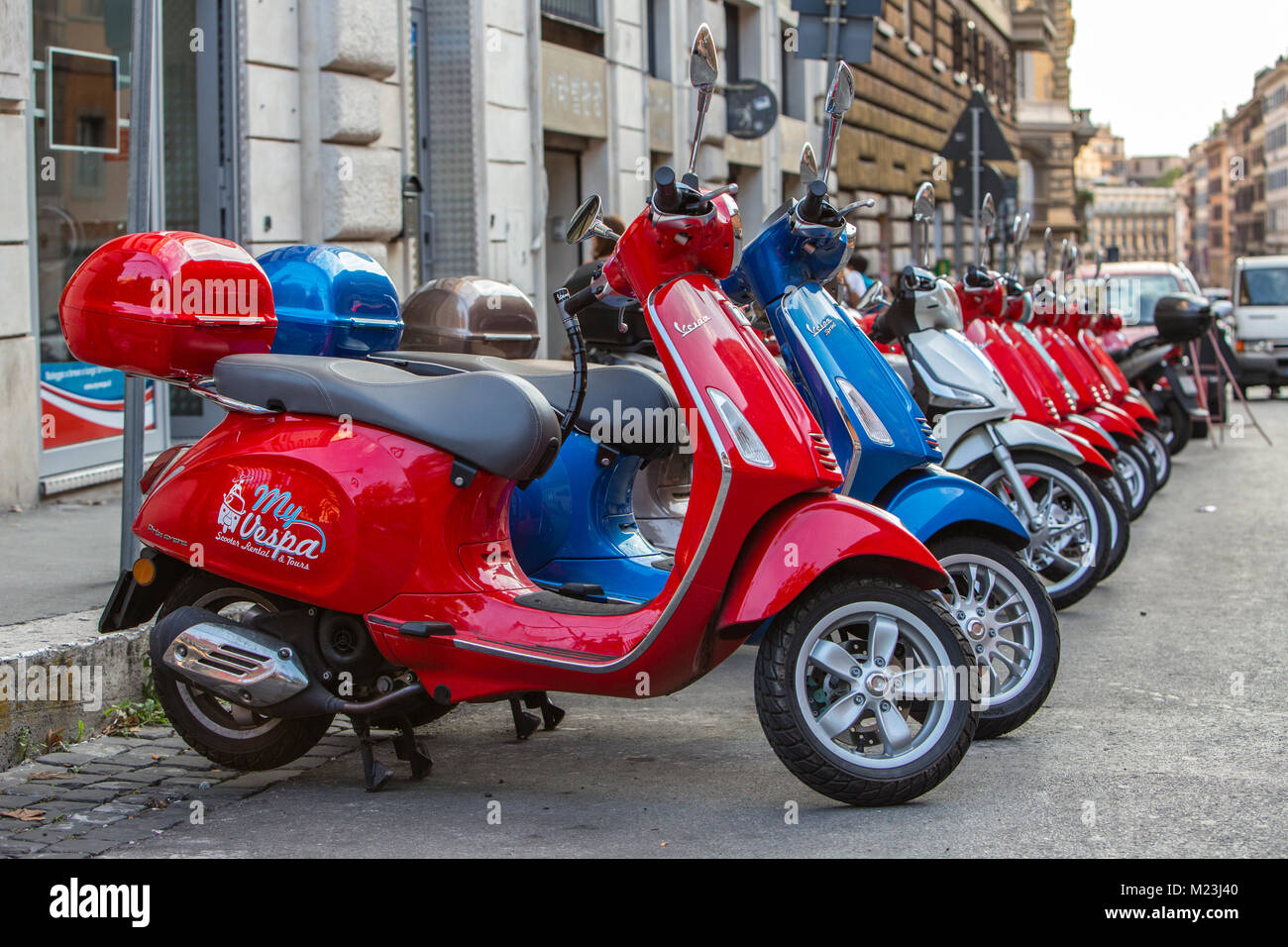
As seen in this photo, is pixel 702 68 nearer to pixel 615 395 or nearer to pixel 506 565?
pixel 615 395

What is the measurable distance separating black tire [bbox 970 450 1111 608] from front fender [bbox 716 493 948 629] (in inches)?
109

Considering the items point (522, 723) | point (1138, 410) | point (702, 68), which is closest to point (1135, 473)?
point (1138, 410)

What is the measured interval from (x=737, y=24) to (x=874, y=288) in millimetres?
12960

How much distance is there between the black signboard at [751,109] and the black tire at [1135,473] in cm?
824

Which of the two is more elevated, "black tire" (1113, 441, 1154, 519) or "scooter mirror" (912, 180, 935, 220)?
"scooter mirror" (912, 180, 935, 220)

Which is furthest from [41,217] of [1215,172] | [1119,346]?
[1215,172]

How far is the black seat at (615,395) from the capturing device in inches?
193

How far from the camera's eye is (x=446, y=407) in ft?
13.3

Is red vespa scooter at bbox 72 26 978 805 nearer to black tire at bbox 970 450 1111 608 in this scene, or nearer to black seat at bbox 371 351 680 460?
black seat at bbox 371 351 680 460

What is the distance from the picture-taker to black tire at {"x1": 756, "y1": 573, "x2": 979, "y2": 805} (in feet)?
12.6

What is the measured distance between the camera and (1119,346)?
1248 cm

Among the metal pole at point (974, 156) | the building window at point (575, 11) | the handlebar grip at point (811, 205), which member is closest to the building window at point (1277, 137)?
the metal pole at point (974, 156)

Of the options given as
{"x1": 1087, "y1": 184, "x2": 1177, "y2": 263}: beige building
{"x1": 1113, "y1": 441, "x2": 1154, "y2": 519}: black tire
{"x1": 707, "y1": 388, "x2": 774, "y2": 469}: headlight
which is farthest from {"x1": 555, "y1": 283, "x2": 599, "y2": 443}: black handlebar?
{"x1": 1087, "y1": 184, "x2": 1177, "y2": 263}: beige building
